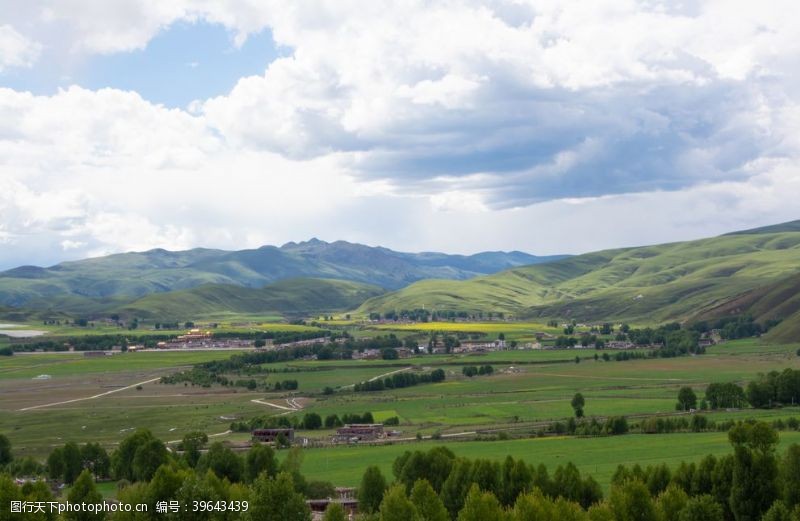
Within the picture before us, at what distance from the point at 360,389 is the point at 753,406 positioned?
71423 mm

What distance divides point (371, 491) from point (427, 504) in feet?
44.5

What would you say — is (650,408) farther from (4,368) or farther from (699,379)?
(4,368)

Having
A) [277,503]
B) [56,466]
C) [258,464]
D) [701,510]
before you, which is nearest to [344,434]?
[258,464]

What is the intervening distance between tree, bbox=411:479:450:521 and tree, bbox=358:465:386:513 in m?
11.6

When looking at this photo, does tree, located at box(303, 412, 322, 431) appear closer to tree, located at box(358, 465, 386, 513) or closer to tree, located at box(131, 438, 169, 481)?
tree, located at box(131, 438, 169, 481)

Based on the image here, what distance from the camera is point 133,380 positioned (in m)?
174

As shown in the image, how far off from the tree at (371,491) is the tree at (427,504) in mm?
11567

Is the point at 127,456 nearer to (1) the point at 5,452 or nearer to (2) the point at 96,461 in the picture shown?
(2) the point at 96,461

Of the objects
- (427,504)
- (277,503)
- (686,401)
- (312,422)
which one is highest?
(277,503)

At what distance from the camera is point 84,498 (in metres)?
53.6

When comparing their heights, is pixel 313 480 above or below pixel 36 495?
below

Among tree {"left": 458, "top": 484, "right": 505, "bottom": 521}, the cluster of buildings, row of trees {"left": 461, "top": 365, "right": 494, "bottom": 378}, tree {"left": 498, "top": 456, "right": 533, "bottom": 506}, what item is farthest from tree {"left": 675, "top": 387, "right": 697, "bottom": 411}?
tree {"left": 458, "top": 484, "right": 505, "bottom": 521}

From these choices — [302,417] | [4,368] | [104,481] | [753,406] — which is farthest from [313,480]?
[4,368]

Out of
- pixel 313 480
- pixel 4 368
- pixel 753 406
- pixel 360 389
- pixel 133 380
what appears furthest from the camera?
pixel 4 368
